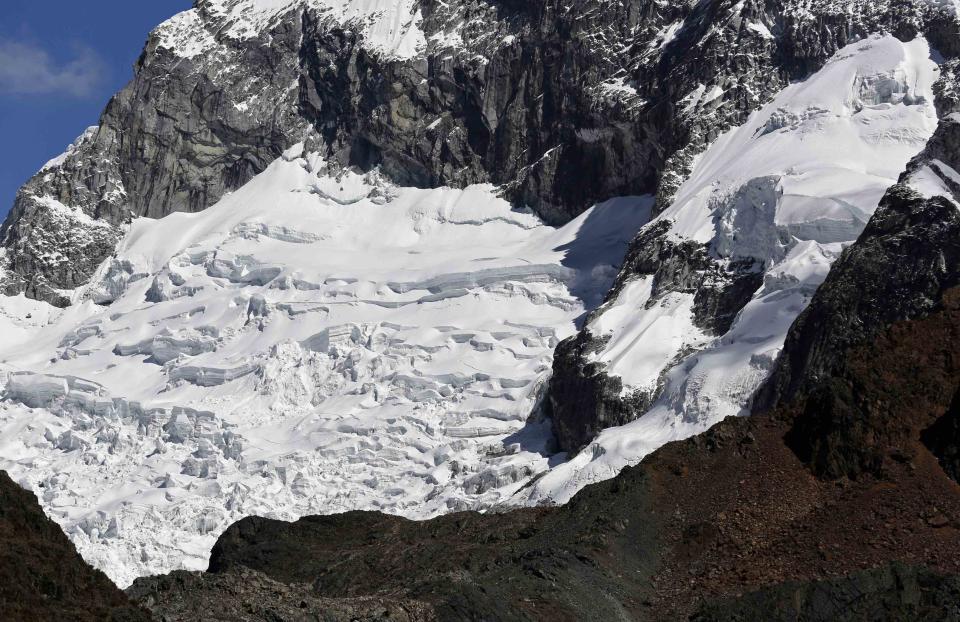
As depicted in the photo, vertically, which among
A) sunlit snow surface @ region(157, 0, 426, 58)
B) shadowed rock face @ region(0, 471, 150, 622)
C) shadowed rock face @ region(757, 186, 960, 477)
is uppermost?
sunlit snow surface @ region(157, 0, 426, 58)

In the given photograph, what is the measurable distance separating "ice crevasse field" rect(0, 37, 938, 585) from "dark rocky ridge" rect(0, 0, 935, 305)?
→ 3.39m

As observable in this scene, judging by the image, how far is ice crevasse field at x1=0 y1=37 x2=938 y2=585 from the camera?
363ft

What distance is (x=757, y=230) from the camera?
115m

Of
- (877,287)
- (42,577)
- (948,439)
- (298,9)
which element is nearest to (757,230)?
(877,287)

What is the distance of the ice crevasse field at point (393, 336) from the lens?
111 m

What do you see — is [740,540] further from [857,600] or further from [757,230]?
[757,230]

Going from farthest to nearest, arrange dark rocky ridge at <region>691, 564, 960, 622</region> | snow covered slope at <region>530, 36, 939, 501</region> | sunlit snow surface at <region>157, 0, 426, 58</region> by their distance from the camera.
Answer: sunlit snow surface at <region>157, 0, 426, 58</region>, snow covered slope at <region>530, 36, 939, 501</region>, dark rocky ridge at <region>691, 564, 960, 622</region>

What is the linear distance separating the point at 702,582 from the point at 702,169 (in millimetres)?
77466

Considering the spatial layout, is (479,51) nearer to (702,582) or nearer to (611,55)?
(611,55)

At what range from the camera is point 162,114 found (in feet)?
577

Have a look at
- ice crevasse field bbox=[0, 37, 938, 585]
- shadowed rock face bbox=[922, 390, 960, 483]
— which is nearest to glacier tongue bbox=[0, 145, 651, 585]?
ice crevasse field bbox=[0, 37, 938, 585]

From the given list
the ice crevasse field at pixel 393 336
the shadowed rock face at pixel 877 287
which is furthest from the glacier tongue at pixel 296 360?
the shadowed rock face at pixel 877 287

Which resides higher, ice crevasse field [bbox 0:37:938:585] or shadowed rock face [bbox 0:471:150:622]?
shadowed rock face [bbox 0:471:150:622]

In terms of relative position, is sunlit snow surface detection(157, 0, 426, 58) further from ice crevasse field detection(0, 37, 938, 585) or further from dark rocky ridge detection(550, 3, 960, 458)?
dark rocky ridge detection(550, 3, 960, 458)
